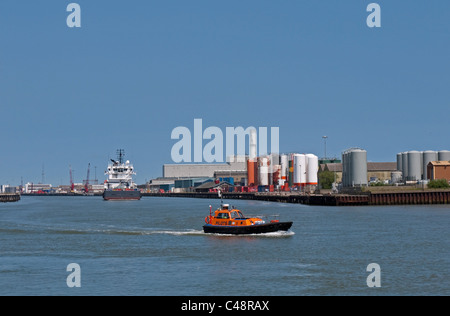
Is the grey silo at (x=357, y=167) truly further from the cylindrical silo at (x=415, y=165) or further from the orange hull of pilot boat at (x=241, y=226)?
the orange hull of pilot boat at (x=241, y=226)

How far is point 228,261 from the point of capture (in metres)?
48.8

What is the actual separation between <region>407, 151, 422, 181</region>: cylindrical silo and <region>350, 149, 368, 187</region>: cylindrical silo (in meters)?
28.1

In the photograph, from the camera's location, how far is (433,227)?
243 ft

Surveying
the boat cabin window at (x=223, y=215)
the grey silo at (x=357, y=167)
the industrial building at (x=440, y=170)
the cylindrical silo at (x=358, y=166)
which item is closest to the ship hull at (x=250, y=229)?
the boat cabin window at (x=223, y=215)

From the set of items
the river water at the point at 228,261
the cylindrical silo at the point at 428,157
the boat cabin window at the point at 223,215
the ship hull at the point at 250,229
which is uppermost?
the cylindrical silo at the point at 428,157

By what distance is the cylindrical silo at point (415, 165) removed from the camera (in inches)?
7715

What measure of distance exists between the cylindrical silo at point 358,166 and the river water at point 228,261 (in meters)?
95.9

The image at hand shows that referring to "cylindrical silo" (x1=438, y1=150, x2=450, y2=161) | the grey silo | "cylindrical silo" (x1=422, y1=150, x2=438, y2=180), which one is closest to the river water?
the grey silo

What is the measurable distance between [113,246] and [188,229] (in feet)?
58.8

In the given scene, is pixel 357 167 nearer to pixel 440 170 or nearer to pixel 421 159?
pixel 440 170

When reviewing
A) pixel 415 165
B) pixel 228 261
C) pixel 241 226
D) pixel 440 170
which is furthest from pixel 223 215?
pixel 415 165

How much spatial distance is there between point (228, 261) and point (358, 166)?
12799cm

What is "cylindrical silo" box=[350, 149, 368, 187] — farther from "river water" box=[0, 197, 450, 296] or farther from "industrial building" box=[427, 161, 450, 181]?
"river water" box=[0, 197, 450, 296]
